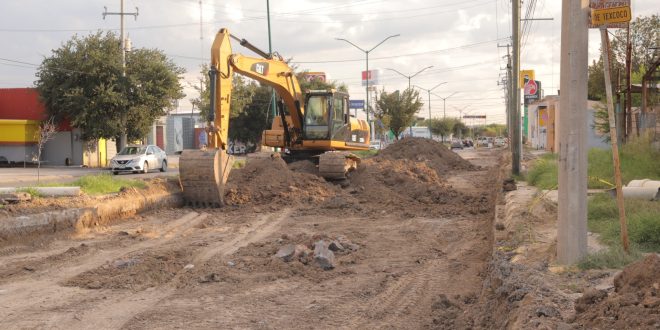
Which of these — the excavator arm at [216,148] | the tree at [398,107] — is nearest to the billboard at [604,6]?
the excavator arm at [216,148]

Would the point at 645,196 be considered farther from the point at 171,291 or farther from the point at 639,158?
the point at 171,291

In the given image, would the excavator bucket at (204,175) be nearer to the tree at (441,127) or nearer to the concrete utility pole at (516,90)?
the concrete utility pole at (516,90)

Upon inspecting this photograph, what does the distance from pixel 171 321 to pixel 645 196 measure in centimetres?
866

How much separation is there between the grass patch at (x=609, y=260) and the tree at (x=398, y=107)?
2324 inches

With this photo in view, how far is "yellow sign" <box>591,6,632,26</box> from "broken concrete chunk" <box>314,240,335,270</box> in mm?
4660

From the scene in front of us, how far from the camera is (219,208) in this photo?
16.8 metres

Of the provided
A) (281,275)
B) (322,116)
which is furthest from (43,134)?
(281,275)

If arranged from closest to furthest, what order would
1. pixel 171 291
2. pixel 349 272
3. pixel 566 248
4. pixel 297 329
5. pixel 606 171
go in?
pixel 297 329, pixel 566 248, pixel 171 291, pixel 349 272, pixel 606 171

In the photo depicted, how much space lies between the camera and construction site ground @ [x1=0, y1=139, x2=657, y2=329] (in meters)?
6.63

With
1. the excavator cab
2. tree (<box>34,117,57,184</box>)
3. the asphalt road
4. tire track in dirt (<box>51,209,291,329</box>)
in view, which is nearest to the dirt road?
tire track in dirt (<box>51,209,291,329</box>)

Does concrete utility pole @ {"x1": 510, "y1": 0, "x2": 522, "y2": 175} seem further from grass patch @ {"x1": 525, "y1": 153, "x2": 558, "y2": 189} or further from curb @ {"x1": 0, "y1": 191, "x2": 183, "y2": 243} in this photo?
curb @ {"x1": 0, "y1": 191, "x2": 183, "y2": 243}

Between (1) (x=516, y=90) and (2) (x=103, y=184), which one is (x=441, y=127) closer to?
(1) (x=516, y=90)

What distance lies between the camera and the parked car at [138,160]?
101ft

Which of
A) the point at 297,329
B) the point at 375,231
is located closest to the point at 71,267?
the point at 297,329
